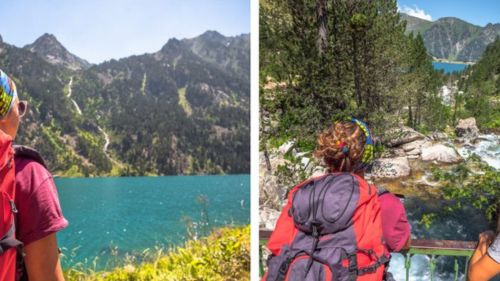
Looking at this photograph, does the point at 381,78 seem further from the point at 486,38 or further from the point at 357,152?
the point at 357,152

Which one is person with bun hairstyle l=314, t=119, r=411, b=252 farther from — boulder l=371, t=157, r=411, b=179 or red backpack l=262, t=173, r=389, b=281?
boulder l=371, t=157, r=411, b=179

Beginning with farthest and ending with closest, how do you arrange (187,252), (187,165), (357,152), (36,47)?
1. (36,47)
2. (187,165)
3. (187,252)
4. (357,152)

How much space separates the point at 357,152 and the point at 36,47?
76.6 metres

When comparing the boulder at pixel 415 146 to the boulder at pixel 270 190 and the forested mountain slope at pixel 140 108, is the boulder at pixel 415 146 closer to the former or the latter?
the boulder at pixel 270 190

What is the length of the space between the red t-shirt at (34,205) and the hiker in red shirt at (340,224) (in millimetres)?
525

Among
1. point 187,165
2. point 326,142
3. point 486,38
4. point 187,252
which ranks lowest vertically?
point 187,165

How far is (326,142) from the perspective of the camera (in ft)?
4.17

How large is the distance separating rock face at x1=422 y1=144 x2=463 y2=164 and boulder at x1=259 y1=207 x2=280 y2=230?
1019 mm

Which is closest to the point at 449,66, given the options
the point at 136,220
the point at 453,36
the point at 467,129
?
the point at 453,36

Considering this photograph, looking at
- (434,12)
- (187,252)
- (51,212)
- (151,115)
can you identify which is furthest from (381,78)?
(151,115)

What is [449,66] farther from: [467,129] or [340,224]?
[340,224]

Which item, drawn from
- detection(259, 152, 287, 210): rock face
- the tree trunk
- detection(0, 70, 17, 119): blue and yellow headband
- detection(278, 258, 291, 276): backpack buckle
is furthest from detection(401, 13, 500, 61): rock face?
detection(0, 70, 17, 119): blue and yellow headband

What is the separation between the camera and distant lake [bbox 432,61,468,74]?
11.0ft

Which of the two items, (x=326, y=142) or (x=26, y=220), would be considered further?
(x=326, y=142)
